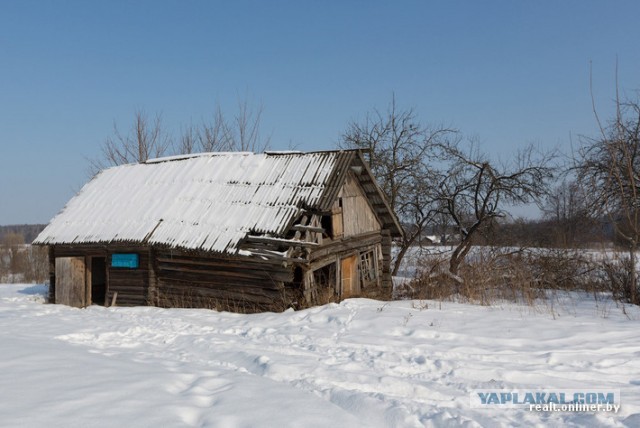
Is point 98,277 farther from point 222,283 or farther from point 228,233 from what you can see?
point 228,233

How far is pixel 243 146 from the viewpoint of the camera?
2958 centimetres

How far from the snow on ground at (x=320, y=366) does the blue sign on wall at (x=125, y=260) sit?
3.65 metres

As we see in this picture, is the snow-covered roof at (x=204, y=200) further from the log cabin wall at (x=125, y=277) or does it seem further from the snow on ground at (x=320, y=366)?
the snow on ground at (x=320, y=366)

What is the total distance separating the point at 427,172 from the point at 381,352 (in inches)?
636

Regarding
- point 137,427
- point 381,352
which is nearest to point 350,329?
point 381,352

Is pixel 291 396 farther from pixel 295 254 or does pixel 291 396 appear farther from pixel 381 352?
pixel 295 254

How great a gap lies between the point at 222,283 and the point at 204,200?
9.63 feet

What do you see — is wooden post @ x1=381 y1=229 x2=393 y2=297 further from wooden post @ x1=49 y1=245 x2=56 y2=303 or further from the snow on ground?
wooden post @ x1=49 y1=245 x2=56 y2=303

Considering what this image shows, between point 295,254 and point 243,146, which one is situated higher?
point 243,146

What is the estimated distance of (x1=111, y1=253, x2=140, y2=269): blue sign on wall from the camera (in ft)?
44.4

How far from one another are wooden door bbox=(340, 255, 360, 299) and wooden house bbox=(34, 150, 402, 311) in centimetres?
6

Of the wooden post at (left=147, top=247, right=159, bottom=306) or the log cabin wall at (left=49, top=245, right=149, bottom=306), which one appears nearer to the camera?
the wooden post at (left=147, top=247, right=159, bottom=306)

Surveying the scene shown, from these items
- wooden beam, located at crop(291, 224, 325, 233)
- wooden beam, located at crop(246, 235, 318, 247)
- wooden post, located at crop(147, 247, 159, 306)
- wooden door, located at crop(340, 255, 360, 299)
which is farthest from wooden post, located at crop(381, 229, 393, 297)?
wooden post, located at crop(147, 247, 159, 306)


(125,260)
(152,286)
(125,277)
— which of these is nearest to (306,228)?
(152,286)
